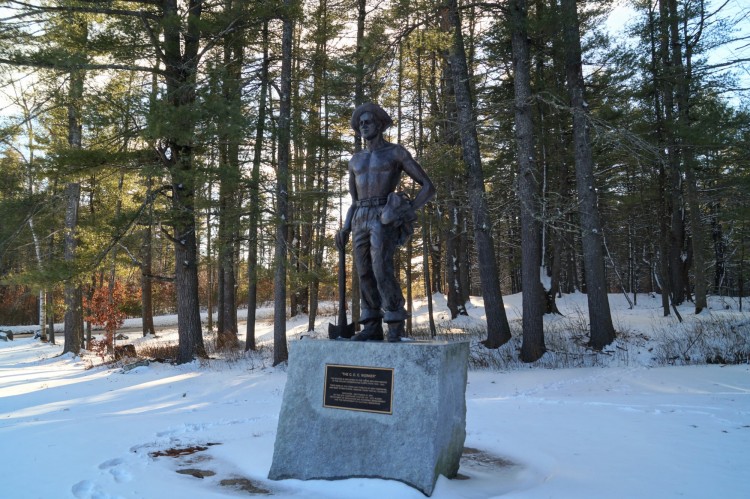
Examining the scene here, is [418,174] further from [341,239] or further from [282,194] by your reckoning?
A: [282,194]

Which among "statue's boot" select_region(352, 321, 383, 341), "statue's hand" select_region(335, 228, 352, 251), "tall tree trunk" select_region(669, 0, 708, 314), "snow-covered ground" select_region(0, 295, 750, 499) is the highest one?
"tall tree trunk" select_region(669, 0, 708, 314)

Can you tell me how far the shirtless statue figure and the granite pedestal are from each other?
0.41m

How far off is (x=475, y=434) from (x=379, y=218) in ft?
10.6

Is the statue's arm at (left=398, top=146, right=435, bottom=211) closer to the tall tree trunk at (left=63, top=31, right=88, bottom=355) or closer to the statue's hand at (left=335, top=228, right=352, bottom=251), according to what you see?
the statue's hand at (left=335, top=228, right=352, bottom=251)

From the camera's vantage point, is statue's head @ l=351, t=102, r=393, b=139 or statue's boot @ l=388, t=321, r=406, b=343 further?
statue's head @ l=351, t=102, r=393, b=139

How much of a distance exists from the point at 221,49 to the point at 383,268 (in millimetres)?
12734

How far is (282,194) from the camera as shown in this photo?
12.2 m

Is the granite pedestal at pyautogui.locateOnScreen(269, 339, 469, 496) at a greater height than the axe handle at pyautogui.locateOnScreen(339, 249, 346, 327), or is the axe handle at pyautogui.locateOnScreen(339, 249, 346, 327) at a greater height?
the axe handle at pyautogui.locateOnScreen(339, 249, 346, 327)

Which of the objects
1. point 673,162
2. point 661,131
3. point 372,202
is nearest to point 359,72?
point 372,202

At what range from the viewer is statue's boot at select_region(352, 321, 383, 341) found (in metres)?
4.87

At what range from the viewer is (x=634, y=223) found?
92.3 ft

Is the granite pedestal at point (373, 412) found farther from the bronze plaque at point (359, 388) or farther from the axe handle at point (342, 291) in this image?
the axe handle at point (342, 291)

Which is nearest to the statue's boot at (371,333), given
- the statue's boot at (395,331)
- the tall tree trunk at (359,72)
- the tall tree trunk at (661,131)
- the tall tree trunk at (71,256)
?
the statue's boot at (395,331)

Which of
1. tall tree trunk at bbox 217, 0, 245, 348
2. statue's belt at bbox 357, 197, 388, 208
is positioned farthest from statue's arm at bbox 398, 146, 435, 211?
tall tree trunk at bbox 217, 0, 245, 348
